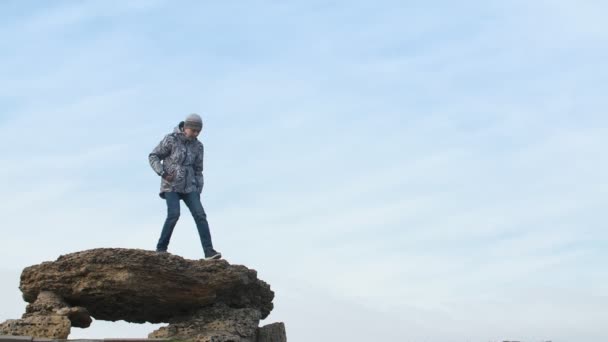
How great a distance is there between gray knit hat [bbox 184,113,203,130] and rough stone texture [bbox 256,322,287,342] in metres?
4.10

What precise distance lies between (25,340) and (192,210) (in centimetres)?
424

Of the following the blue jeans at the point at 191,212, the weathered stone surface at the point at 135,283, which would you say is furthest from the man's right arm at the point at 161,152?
the weathered stone surface at the point at 135,283

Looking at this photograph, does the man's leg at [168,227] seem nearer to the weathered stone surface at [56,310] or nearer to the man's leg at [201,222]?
the man's leg at [201,222]

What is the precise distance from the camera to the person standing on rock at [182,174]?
1714 cm

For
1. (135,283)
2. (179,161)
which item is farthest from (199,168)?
(135,283)

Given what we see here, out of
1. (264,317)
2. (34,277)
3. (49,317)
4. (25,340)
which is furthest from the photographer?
(264,317)

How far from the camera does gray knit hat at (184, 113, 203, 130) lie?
1738 cm

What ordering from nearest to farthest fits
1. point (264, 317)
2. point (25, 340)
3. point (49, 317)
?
point (25, 340) → point (49, 317) → point (264, 317)

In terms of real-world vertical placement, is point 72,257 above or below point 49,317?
above

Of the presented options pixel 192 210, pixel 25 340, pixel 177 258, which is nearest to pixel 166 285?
pixel 177 258

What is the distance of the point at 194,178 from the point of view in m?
17.7

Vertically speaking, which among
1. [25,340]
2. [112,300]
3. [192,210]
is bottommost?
[25,340]

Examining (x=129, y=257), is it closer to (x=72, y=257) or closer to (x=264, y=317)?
(x=72, y=257)

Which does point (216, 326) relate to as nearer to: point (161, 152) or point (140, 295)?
point (140, 295)
